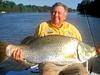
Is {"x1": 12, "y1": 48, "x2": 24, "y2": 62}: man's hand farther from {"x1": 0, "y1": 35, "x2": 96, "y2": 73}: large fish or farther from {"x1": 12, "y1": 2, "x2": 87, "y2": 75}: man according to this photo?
{"x1": 12, "y1": 2, "x2": 87, "y2": 75}: man

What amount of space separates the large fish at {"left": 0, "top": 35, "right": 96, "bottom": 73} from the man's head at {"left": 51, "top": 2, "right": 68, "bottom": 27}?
33 centimetres

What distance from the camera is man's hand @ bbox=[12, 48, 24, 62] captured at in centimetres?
461

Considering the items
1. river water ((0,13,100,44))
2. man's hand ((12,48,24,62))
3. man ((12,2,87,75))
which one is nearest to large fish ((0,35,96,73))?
man's hand ((12,48,24,62))

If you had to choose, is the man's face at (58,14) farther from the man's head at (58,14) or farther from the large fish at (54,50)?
the large fish at (54,50)

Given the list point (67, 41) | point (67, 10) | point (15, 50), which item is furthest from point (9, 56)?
point (67, 10)

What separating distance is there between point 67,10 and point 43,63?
2.69ft

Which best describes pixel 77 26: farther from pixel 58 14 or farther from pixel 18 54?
pixel 18 54

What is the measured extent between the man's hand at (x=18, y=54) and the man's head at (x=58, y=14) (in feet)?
2.16

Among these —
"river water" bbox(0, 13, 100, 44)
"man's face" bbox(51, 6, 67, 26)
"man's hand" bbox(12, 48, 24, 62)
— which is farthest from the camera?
"river water" bbox(0, 13, 100, 44)

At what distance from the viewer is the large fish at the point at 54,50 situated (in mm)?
4707

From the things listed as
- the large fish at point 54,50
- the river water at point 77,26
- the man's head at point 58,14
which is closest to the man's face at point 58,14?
the man's head at point 58,14

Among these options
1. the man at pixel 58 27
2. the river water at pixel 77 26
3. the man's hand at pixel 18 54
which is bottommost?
the river water at pixel 77 26

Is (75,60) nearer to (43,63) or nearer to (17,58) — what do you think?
(43,63)

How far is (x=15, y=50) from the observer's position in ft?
15.1
